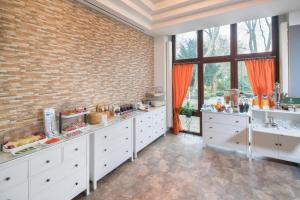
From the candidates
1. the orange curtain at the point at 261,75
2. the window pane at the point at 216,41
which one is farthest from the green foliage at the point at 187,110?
the orange curtain at the point at 261,75

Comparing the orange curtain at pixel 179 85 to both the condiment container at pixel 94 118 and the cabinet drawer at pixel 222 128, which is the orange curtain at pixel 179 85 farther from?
the condiment container at pixel 94 118

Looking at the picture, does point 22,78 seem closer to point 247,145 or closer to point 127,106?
point 127,106

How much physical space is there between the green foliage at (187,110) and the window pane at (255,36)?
5.76 feet

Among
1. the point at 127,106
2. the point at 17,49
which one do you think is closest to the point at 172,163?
the point at 127,106

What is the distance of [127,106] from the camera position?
344cm

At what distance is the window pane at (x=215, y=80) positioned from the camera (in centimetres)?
389

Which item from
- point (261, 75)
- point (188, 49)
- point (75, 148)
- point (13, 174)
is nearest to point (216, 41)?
point (188, 49)

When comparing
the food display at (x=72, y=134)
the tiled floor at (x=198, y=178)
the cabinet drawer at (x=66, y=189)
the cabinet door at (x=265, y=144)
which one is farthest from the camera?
the cabinet door at (x=265, y=144)

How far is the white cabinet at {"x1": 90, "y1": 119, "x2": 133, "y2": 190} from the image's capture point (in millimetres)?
2215

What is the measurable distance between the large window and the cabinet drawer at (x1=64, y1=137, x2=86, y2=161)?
313cm

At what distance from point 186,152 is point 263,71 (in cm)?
235

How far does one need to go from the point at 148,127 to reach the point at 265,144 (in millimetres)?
2232

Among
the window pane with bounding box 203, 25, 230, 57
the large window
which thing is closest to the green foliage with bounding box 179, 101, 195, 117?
the large window

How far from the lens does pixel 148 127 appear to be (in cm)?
352
